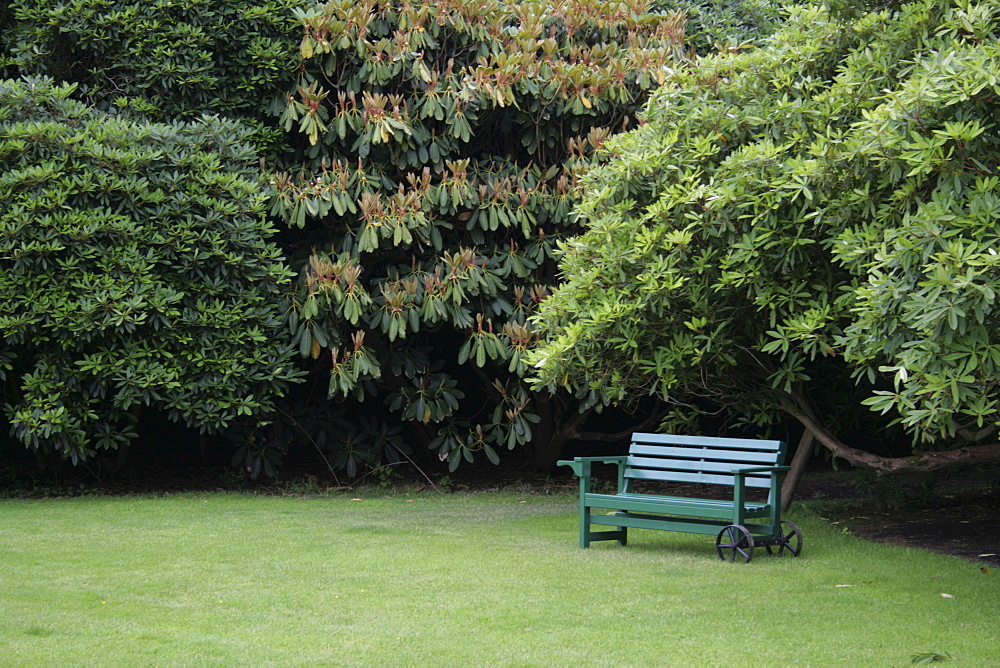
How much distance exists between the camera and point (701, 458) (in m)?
7.28

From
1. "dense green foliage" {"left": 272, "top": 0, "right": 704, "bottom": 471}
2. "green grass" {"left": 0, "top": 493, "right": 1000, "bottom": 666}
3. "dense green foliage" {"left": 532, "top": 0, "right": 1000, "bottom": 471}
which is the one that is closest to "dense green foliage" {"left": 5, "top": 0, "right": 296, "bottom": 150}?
"dense green foliage" {"left": 272, "top": 0, "right": 704, "bottom": 471}

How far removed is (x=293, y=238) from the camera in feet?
36.5

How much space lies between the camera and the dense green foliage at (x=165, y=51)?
33.4 feet

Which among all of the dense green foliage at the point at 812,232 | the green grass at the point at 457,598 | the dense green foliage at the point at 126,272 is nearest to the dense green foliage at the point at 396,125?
the dense green foliage at the point at 126,272

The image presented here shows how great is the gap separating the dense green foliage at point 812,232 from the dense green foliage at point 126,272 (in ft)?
10.8

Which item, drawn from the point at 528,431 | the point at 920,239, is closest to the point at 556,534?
the point at 528,431

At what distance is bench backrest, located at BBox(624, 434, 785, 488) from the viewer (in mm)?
6992

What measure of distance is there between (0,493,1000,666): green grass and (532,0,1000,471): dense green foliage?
1033 mm

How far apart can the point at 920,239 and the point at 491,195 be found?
19.0 feet

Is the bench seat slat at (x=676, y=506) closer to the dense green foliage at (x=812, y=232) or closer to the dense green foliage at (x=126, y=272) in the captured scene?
the dense green foliage at (x=812, y=232)

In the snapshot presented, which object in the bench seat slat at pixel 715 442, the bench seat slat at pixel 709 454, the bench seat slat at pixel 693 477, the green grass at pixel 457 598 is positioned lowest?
the green grass at pixel 457 598

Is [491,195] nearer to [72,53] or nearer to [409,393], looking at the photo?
[409,393]

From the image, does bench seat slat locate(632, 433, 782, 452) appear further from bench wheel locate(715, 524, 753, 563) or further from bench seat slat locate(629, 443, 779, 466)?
bench wheel locate(715, 524, 753, 563)

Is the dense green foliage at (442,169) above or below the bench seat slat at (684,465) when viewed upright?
above
